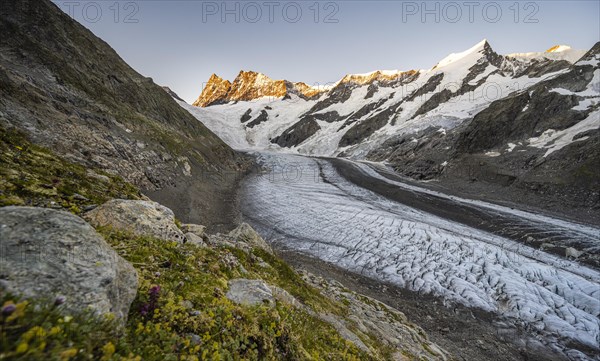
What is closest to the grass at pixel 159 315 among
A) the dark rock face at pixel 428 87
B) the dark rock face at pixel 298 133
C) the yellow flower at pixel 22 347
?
the yellow flower at pixel 22 347

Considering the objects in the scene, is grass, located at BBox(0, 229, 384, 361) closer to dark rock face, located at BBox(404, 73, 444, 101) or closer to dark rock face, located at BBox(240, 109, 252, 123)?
dark rock face, located at BBox(404, 73, 444, 101)

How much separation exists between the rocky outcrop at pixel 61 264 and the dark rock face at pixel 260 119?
135975 millimetres

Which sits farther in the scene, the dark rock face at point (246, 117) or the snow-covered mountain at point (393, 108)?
the dark rock face at point (246, 117)

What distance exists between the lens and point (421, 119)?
72.2m

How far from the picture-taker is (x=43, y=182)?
18.8 feet

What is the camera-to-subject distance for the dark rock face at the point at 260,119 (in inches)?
5357

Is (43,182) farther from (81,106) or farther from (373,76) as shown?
(373,76)

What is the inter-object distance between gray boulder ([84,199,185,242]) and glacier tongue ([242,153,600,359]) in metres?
11.9

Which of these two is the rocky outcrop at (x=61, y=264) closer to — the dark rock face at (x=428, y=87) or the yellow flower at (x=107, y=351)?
the yellow flower at (x=107, y=351)

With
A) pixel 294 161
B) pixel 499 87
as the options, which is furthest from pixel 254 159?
pixel 499 87

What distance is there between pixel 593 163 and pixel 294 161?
43.0 meters

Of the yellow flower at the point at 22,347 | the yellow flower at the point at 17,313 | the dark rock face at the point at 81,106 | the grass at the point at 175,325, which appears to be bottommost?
the grass at the point at 175,325

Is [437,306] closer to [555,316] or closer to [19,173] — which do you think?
[555,316]

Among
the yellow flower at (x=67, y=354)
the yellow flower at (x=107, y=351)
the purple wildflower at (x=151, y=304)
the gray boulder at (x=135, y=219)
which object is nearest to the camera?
the yellow flower at (x=67, y=354)
